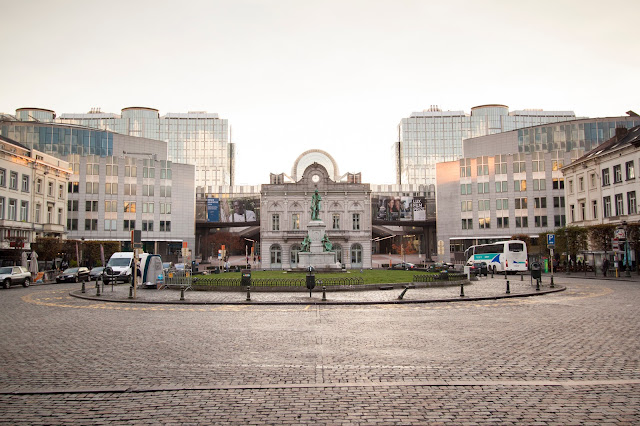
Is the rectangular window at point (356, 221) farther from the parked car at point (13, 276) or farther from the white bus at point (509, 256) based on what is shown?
the parked car at point (13, 276)

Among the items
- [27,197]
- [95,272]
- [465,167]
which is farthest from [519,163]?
[27,197]

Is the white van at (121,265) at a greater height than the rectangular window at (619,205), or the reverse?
the rectangular window at (619,205)

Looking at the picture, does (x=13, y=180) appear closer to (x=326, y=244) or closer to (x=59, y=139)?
(x=326, y=244)

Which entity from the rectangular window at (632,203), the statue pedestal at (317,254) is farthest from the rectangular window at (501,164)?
the statue pedestal at (317,254)

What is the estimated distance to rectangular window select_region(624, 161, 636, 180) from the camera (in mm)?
54878

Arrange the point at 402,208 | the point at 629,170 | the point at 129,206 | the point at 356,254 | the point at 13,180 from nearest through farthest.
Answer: the point at 629,170 < the point at 13,180 < the point at 356,254 < the point at 129,206 < the point at 402,208

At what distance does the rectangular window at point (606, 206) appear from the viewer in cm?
6050

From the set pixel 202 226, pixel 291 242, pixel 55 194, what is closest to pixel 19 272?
pixel 55 194

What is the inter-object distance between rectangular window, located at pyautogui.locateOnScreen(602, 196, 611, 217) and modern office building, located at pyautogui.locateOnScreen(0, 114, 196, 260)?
7052cm

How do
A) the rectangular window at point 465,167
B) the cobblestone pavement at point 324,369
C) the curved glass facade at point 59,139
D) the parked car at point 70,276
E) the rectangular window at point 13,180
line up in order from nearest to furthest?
the cobblestone pavement at point 324,369, the parked car at point 70,276, the rectangular window at point 13,180, the rectangular window at point 465,167, the curved glass facade at point 59,139

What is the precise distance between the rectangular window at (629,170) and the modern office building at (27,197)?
66.4 meters

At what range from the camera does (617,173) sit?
58312 mm

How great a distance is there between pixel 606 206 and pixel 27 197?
71.5m

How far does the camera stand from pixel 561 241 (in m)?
62.8
